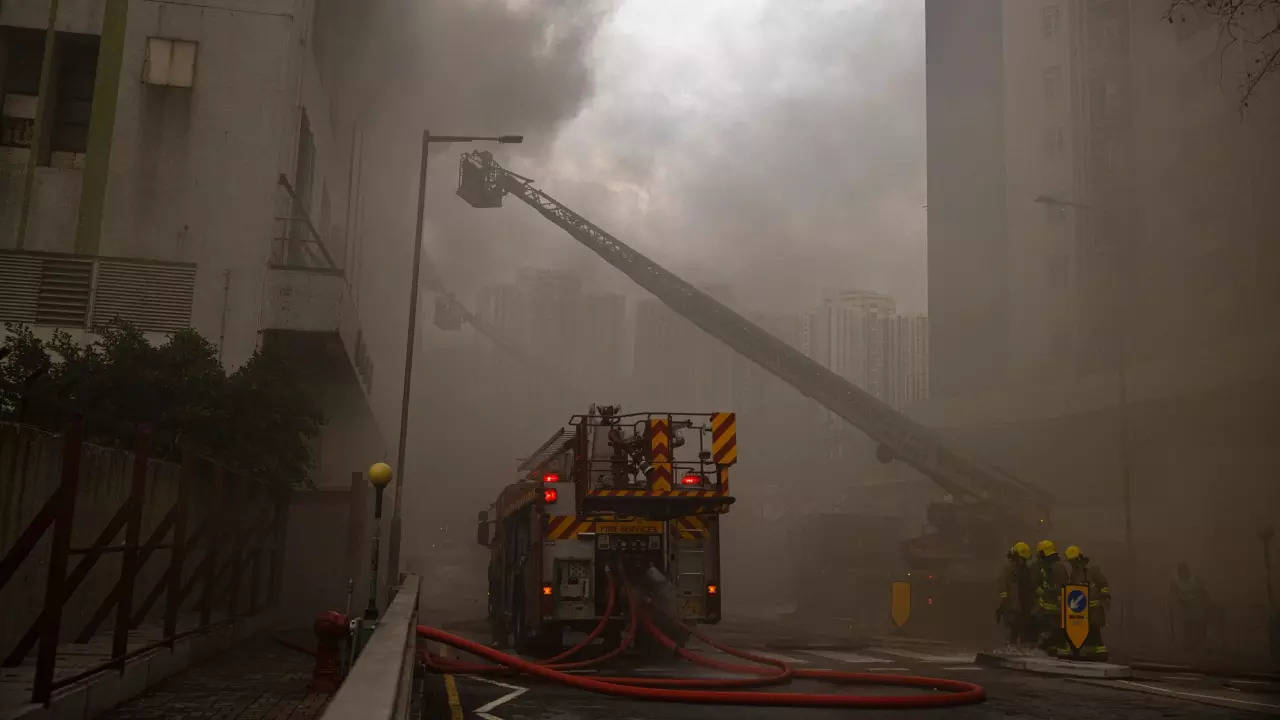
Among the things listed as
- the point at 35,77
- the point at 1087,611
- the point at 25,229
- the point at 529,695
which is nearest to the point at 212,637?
the point at 529,695

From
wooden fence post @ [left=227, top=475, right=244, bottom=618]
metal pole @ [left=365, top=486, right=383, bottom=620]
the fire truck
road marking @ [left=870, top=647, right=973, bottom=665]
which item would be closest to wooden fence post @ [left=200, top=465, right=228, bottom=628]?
wooden fence post @ [left=227, top=475, right=244, bottom=618]

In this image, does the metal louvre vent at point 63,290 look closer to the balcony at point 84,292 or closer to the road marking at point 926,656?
the balcony at point 84,292

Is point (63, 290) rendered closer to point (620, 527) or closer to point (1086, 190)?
point (620, 527)

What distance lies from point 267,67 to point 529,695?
793 inches

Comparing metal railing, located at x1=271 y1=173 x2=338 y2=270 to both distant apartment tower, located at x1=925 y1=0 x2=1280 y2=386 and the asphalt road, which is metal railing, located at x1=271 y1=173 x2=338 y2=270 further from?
distant apartment tower, located at x1=925 y1=0 x2=1280 y2=386

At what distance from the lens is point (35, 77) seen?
26031 millimetres

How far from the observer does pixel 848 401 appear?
1143 inches

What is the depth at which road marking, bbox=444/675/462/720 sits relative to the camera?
909cm

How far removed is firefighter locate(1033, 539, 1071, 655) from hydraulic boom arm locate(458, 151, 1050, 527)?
40.5 feet

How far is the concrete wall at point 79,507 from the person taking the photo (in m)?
Answer: 8.16

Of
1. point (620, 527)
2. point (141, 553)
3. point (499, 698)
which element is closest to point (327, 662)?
point (499, 698)

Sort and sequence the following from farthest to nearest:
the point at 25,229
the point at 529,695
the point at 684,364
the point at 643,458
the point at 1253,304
→ the point at 684,364
the point at 1253,304
the point at 25,229
the point at 643,458
the point at 529,695

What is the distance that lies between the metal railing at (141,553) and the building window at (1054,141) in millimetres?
45263

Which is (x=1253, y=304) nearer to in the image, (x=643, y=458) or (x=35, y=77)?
(x=643, y=458)
